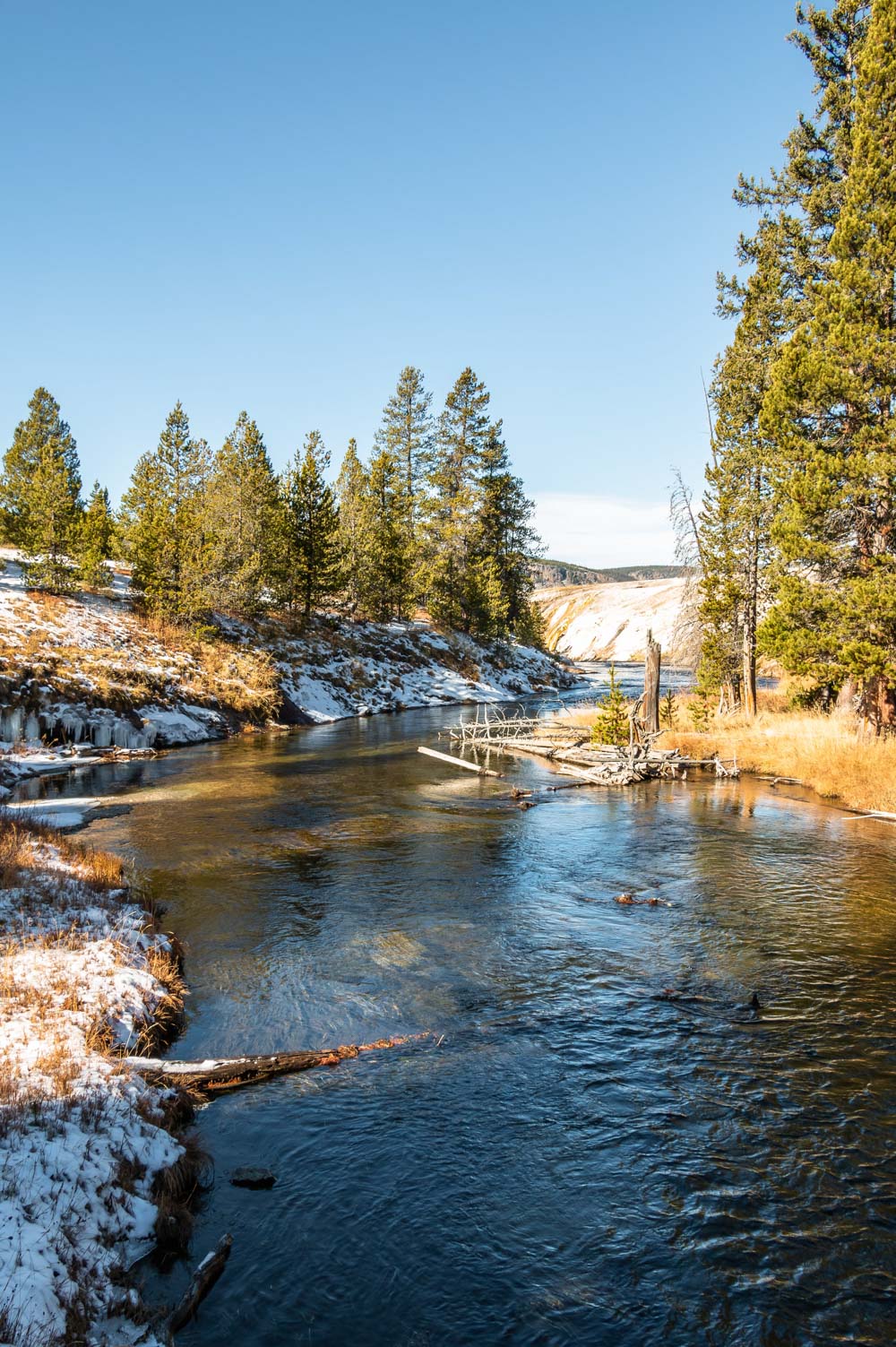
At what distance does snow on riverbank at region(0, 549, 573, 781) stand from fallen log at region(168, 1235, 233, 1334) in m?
20.9

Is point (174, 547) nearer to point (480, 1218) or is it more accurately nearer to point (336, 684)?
point (336, 684)

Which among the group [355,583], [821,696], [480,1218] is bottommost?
[480,1218]

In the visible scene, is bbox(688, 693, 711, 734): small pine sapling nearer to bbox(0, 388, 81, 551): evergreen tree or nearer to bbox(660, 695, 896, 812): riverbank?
bbox(660, 695, 896, 812): riverbank

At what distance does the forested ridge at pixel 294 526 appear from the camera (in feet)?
124

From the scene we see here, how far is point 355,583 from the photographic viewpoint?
2157 inches

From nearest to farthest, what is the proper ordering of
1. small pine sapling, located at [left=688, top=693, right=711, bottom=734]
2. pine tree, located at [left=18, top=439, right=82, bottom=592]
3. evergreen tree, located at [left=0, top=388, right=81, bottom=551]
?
small pine sapling, located at [left=688, top=693, right=711, bottom=734]
pine tree, located at [left=18, top=439, right=82, bottom=592]
evergreen tree, located at [left=0, top=388, right=81, bottom=551]

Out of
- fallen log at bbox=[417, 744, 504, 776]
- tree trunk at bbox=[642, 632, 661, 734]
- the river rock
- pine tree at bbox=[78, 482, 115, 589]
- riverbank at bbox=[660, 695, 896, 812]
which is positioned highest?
pine tree at bbox=[78, 482, 115, 589]

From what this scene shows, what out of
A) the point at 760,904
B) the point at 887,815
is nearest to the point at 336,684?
the point at 887,815

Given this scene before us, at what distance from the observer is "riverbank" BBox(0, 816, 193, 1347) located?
176 inches

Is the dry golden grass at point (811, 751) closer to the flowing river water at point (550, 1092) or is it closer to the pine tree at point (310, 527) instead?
the flowing river water at point (550, 1092)

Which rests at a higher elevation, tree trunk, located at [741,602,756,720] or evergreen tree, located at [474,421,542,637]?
evergreen tree, located at [474,421,542,637]

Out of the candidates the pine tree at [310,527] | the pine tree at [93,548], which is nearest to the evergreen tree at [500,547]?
the pine tree at [310,527]

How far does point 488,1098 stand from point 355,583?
4905 centimetres

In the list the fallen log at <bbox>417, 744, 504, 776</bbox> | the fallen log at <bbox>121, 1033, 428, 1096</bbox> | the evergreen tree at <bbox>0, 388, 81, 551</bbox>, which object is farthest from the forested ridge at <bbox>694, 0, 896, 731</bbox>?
the evergreen tree at <bbox>0, 388, 81, 551</bbox>
